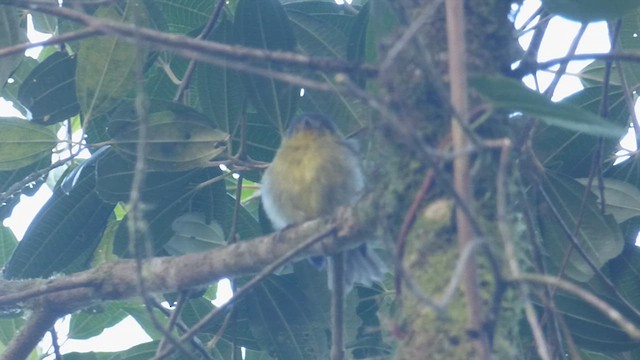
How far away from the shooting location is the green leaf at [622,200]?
140 inches

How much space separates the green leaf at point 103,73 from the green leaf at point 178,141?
0.16m

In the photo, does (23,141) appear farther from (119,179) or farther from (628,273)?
(628,273)

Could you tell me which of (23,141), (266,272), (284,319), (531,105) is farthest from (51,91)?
(531,105)

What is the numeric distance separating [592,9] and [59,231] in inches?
89.7

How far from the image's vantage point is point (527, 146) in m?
2.66

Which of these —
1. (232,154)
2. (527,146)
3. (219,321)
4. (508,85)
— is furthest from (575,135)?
(508,85)

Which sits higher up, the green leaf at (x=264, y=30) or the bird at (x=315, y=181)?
the green leaf at (x=264, y=30)

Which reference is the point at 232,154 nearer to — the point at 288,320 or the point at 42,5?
the point at 288,320

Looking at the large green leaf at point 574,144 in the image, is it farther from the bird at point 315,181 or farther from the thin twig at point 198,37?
the thin twig at point 198,37

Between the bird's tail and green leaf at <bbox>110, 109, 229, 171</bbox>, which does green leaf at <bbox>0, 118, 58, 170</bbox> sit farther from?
the bird's tail

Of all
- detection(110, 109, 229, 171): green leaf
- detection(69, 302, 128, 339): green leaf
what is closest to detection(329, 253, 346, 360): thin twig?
detection(110, 109, 229, 171): green leaf

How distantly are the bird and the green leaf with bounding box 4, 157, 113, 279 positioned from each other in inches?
26.6

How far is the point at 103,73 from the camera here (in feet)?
11.5

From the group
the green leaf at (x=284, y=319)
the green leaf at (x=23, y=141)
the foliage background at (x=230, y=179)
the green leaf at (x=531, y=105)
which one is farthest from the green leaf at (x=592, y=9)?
the green leaf at (x=23, y=141)
